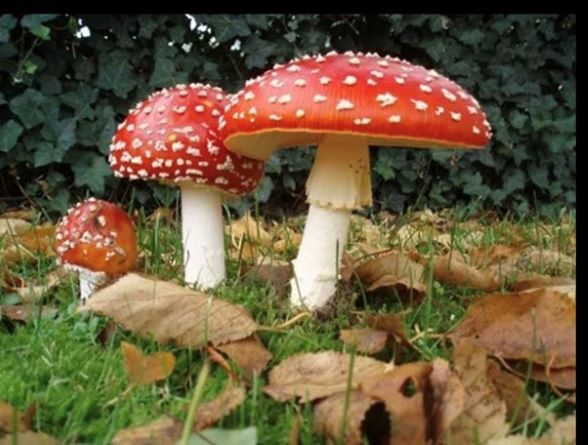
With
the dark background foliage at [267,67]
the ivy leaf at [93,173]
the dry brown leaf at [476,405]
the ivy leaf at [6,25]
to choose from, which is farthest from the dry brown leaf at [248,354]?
the ivy leaf at [6,25]

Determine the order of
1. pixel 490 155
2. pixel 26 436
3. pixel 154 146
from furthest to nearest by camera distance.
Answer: pixel 490 155 → pixel 154 146 → pixel 26 436

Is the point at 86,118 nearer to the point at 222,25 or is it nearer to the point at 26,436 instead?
the point at 222,25

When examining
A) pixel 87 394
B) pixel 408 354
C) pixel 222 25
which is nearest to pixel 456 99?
pixel 408 354

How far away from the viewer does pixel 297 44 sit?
3867mm

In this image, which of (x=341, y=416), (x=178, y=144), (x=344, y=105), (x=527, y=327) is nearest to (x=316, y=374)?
(x=341, y=416)

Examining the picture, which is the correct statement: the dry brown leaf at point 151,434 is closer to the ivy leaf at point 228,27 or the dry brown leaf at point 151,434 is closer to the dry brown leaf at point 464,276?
the dry brown leaf at point 464,276

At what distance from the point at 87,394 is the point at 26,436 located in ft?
0.59

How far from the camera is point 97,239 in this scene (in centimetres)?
182

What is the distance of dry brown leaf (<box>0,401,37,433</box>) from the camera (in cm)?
112

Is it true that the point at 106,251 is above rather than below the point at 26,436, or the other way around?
above

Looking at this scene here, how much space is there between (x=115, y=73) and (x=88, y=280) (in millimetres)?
1935

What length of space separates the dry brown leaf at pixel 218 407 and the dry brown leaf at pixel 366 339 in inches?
11.9

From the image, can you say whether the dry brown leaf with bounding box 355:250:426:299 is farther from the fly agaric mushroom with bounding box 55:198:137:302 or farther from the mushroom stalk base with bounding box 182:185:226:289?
the fly agaric mushroom with bounding box 55:198:137:302

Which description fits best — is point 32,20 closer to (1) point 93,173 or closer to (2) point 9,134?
(2) point 9,134
